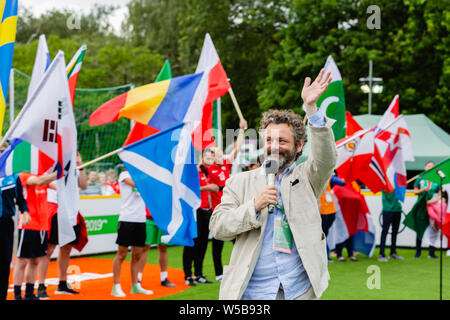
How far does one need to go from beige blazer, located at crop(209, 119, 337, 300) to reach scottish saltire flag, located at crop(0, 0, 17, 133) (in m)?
1.63

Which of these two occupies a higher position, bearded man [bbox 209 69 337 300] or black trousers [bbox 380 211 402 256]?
bearded man [bbox 209 69 337 300]

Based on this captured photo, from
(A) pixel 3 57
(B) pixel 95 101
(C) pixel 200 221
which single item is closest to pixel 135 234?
(C) pixel 200 221

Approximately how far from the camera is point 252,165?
907 cm

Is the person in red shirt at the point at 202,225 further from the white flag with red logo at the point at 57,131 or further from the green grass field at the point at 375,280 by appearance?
the white flag with red logo at the point at 57,131

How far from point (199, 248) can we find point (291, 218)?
6147 millimetres

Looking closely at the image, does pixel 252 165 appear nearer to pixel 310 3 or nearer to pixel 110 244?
pixel 110 244

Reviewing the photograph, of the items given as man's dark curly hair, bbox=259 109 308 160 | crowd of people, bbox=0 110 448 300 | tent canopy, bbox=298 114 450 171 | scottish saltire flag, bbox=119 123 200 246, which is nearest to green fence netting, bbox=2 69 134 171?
tent canopy, bbox=298 114 450 171

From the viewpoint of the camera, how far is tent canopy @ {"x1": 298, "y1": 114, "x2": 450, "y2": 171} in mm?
18781

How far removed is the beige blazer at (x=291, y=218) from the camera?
3049 millimetres

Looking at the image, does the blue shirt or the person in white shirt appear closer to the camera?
the blue shirt

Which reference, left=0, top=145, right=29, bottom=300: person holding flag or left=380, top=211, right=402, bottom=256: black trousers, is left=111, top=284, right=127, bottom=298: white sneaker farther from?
left=380, top=211, right=402, bottom=256: black trousers

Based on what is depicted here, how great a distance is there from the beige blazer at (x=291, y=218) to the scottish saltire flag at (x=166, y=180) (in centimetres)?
293

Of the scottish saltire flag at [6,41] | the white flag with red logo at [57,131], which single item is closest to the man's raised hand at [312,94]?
the scottish saltire flag at [6,41]

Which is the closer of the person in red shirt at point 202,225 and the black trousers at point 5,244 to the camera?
the black trousers at point 5,244
